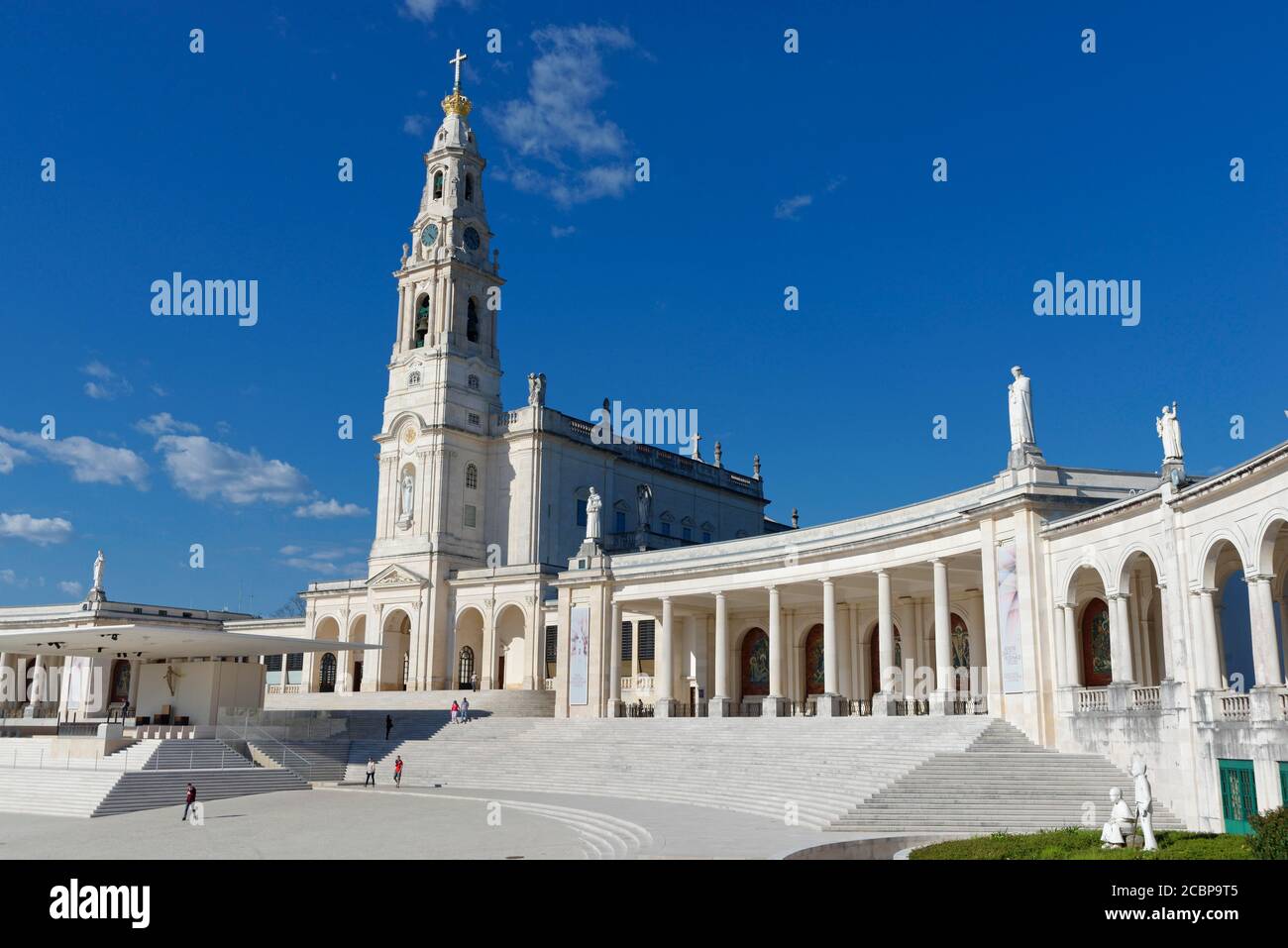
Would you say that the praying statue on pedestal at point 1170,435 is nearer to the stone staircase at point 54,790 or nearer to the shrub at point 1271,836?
the shrub at point 1271,836

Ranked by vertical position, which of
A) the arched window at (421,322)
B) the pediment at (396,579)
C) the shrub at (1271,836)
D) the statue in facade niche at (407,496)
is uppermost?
the arched window at (421,322)

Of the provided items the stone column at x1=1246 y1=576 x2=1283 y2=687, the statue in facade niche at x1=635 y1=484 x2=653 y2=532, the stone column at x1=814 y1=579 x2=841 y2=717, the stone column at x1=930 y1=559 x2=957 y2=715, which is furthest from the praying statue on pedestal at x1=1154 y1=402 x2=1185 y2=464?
the statue in facade niche at x1=635 y1=484 x2=653 y2=532

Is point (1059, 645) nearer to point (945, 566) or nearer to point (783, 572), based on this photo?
point (945, 566)

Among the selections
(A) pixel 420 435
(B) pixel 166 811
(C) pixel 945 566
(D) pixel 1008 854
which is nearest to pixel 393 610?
(A) pixel 420 435

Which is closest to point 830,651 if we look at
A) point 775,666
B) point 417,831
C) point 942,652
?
point 775,666

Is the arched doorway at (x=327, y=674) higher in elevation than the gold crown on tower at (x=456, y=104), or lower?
lower

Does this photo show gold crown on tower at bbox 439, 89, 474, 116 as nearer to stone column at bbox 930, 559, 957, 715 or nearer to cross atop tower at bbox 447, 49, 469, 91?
cross atop tower at bbox 447, 49, 469, 91

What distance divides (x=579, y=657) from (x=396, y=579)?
1601 centimetres

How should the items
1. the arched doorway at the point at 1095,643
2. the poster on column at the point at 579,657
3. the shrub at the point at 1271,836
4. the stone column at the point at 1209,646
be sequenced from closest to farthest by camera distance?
the shrub at the point at 1271,836
the stone column at the point at 1209,646
the arched doorway at the point at 1095,643
the poster on column at the point at 579,657

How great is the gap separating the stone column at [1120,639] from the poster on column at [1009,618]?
2.95 m

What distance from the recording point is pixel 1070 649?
30.4 m

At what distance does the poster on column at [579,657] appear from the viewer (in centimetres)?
5088

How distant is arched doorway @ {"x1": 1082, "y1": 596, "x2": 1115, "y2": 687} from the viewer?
3291cm

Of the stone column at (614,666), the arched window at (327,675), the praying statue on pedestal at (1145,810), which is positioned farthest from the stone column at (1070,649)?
the arched window at (327,675)
